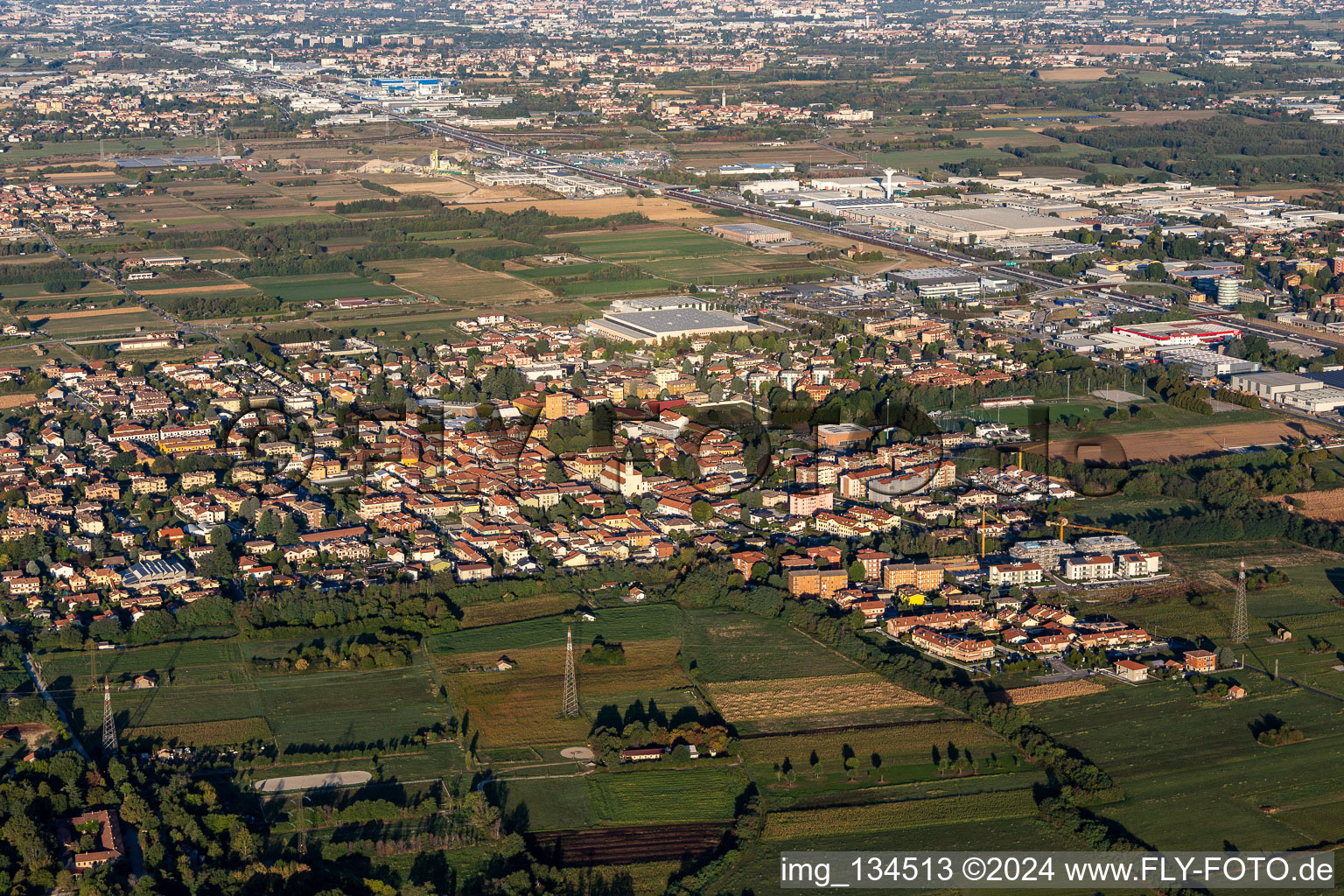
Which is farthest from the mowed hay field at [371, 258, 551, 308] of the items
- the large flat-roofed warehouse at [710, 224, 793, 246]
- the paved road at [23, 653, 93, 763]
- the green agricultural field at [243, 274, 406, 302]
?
the paved road at [23, 653, 93, 763]

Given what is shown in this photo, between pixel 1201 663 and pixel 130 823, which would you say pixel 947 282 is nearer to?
pixel 1201 663

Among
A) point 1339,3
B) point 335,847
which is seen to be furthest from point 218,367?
point 1339,3

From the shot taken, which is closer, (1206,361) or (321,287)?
(1206,361)

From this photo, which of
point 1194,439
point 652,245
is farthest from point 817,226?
point 1194,439

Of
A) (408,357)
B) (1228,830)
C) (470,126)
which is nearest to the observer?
(1228,830)

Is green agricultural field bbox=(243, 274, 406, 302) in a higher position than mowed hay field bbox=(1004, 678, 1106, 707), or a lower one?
higher

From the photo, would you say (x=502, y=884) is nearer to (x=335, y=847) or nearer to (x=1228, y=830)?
(x=335, y=847)

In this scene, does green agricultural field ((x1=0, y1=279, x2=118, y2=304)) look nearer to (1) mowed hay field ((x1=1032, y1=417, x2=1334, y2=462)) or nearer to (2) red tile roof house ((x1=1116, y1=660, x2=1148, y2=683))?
(1) mowed hay field ((x1=1032, y1=417, x2=1334, y2=462))
